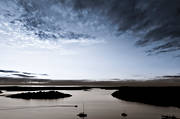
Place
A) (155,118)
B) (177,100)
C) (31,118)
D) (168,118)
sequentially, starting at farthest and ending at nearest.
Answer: (177,100) → (31,118) → (155,118) → (168,118)

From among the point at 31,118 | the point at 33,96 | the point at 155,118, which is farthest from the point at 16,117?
the point at 33,96

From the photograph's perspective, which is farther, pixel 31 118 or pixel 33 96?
pixel 33 96

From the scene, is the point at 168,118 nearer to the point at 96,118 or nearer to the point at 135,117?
the point at 135,117

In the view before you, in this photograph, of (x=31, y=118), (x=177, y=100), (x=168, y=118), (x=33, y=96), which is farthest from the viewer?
(x=33, y=96)

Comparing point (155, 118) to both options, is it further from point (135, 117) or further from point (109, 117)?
point (109, 117)

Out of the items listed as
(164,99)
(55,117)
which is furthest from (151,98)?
(55,117)

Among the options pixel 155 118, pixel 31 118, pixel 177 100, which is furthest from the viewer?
pixel 177 100

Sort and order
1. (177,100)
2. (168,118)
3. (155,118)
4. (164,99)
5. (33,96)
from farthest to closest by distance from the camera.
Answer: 1. (33,96)
2. (164,99)
3. (177,100)
4. (155,118)
5. (168,118)

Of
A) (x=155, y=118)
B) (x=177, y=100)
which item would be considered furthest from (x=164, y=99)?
(x=155, y=118)

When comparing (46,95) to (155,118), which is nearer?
(155,118)
